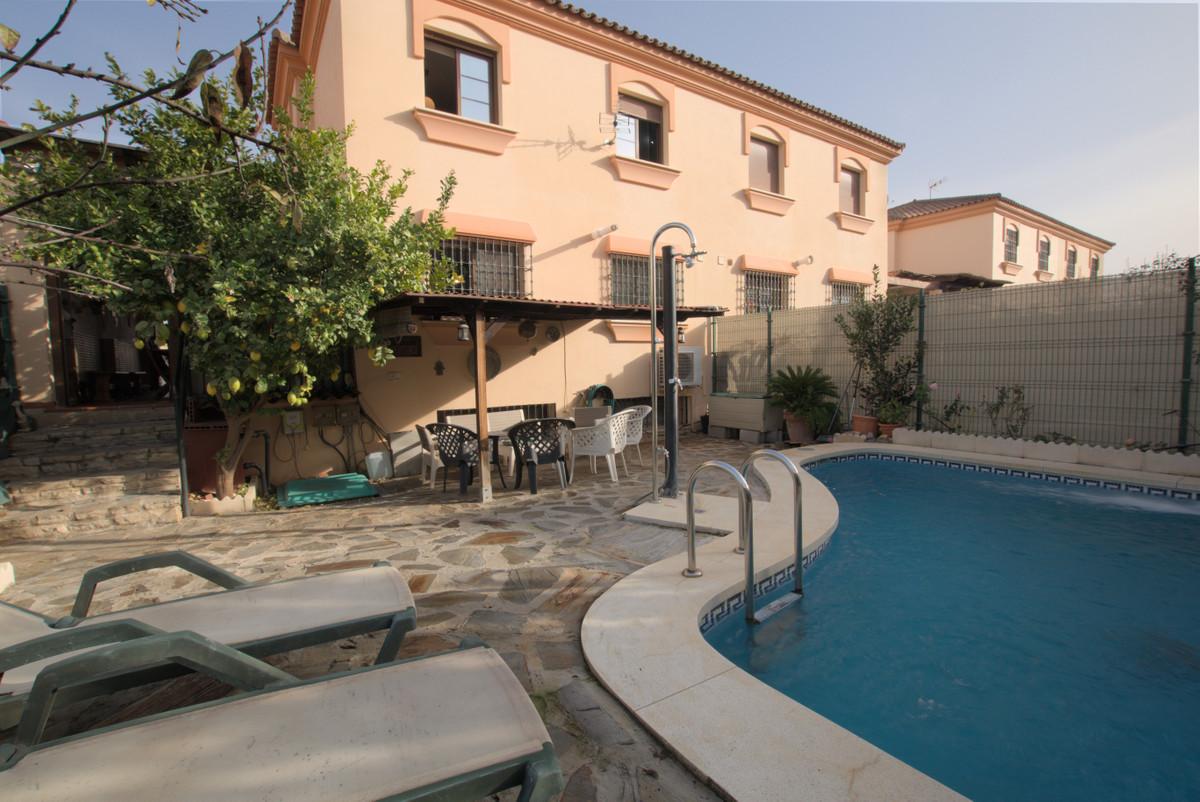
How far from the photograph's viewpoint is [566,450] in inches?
294

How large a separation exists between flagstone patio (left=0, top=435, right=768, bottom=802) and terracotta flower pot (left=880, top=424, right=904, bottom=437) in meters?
4.23

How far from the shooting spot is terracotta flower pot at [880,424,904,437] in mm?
9469

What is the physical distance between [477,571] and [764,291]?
10642 mm

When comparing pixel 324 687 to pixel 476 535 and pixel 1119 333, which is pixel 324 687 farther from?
pixel 1119 333

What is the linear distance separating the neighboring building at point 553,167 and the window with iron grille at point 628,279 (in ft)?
0.13

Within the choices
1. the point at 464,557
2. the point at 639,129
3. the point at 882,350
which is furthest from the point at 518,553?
the point at 639,129

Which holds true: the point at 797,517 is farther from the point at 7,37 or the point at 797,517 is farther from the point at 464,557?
the point at 7,37

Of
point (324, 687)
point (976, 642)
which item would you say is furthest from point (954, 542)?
point (324, 687)

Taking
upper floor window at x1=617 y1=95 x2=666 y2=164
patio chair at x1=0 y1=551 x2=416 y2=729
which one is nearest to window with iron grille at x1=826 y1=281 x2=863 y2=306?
upper floor window at x1=617 y1=95 x2=666 y2=164

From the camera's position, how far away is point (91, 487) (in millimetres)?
6180

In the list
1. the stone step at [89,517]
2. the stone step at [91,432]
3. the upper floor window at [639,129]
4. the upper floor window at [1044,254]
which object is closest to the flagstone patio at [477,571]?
the stone step at [89,517]

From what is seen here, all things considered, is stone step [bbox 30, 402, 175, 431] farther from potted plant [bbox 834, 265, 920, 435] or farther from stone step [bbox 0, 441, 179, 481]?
potted plant [bbox 834, 265, 920, 435]

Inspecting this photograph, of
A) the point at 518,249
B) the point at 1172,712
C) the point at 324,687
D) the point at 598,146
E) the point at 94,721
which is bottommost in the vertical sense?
the point at 1172,712

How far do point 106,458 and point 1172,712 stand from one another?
33.5ft
